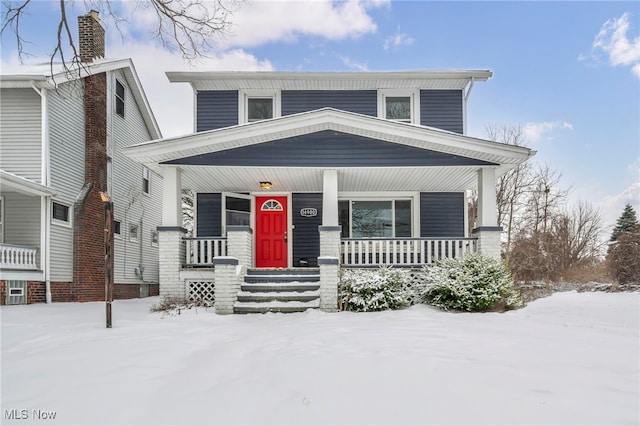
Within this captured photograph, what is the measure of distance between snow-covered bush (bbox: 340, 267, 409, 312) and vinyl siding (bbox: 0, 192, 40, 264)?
28.5 feet

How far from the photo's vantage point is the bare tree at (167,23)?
673 cm

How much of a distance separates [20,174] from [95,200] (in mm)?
2461

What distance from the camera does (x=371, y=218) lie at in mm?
12500

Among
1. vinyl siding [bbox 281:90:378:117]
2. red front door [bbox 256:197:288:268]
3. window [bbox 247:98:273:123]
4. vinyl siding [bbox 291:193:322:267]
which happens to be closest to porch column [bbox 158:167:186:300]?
red front door [bbox 256:197:288:268]

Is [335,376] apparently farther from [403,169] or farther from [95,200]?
[95,200]

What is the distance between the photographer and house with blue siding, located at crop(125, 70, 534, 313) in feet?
30.5

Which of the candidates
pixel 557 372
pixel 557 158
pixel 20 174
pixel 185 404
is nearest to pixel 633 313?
pixel 557 372

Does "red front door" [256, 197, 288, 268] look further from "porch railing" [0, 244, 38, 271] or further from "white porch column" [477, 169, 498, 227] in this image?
"porch railing" [0, 244, 38, 271]

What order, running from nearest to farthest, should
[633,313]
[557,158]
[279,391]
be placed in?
[279,391] → [633,313] → [557,158]

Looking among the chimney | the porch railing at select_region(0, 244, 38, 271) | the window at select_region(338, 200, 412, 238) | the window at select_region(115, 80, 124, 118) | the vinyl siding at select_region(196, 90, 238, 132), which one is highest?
the chimney

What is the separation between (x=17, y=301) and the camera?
409 inches

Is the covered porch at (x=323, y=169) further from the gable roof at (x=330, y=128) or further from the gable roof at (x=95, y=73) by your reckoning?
the gable roof at (x=95, y=73)

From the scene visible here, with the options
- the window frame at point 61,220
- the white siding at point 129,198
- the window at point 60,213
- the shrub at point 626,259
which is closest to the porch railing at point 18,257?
the window frame at point 61,220

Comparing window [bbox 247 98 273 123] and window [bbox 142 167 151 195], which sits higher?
window [bbox 247 98 273 123]
